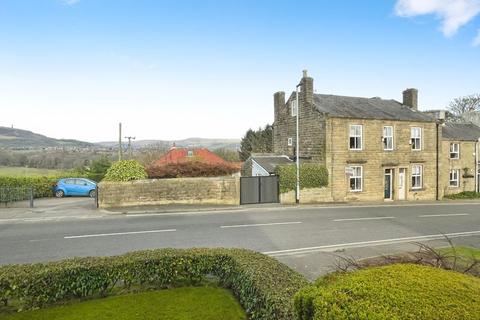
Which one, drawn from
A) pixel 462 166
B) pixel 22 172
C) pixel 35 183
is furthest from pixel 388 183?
pixel 22 172

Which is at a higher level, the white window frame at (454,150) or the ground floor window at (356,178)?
the white window frame at (454,150)

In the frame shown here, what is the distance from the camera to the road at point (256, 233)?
10.9 m

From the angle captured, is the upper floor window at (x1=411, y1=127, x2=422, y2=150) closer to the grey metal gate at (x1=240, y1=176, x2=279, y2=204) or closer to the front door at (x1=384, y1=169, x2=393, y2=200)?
the front door at (x1=384, y1=169, x2=393, y2=200)

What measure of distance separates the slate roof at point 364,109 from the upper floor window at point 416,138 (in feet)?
2.92

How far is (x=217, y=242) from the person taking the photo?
1218 cm

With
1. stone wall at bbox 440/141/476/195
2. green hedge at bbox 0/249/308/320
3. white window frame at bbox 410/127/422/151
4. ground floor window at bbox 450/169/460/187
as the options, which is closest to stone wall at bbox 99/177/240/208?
green hedge at bbox 0/249/308/320

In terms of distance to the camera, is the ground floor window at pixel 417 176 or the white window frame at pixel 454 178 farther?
the white window frame at pixel 454 178

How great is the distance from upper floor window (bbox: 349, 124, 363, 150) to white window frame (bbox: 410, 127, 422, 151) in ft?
18.3

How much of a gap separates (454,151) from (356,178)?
44.4 feet

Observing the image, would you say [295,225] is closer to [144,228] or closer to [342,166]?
[144,228]

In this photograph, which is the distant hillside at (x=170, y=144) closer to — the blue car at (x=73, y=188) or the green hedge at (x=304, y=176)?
the blue car at (x=73, y=188)

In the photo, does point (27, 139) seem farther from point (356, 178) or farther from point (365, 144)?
point (365, 144)

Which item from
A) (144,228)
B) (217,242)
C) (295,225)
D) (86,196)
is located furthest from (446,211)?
(86,196)

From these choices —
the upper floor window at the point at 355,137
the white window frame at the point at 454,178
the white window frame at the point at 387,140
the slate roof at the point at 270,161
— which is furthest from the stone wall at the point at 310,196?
the white window frame at the point at 454,178
